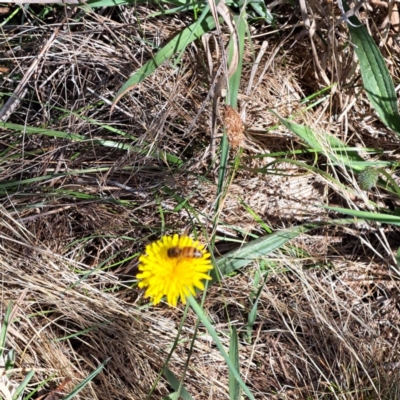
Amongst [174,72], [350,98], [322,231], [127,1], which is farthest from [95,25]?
[322,231]

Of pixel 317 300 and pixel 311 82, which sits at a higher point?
pixel 311 82

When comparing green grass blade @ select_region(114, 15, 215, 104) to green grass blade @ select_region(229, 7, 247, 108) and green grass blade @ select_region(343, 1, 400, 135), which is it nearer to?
green grass blade @ select_region(229, 7, 247, 108)

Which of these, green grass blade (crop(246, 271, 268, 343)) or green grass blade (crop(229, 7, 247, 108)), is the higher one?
green grass blade (crop(229, 7, 247, 108))

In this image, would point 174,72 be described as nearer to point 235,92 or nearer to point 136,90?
point 136,90

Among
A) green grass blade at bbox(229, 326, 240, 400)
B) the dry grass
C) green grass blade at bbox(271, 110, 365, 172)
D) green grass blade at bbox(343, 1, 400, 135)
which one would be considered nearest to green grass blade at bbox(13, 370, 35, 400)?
the dry grass

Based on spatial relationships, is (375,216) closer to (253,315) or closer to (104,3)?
(253,315)

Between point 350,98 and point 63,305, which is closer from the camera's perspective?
point 63,305
